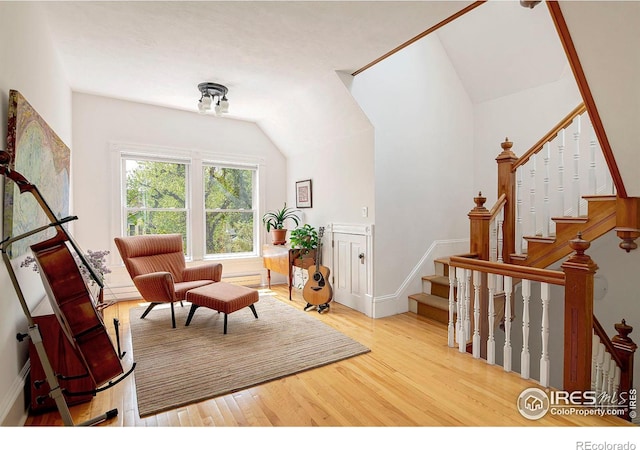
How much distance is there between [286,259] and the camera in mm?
4367

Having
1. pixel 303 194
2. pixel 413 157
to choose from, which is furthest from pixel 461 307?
pixel 303 194

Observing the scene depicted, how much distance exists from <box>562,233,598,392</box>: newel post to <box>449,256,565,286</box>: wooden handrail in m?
0.08

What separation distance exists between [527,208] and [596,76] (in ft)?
8.10

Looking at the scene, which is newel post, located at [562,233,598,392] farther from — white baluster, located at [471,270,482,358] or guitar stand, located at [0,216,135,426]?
guitar stand, located at [0,216,135,426]

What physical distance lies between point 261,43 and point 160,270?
2.57 m

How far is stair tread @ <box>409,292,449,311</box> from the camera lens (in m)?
3.52

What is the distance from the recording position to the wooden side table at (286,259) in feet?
14.1

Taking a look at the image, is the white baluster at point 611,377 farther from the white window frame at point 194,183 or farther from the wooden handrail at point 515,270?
the white window frame at point 194,183

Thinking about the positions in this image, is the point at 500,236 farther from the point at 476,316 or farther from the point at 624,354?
the point at 624,354

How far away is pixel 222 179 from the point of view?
498cm

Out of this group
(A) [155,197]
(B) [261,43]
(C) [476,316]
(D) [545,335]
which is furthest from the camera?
(A) [155,197]
